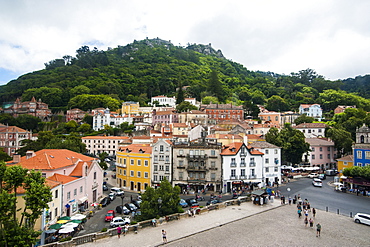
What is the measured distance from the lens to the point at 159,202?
964 inches

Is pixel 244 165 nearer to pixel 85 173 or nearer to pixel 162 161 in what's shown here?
pixel 162 161

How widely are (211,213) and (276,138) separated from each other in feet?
109

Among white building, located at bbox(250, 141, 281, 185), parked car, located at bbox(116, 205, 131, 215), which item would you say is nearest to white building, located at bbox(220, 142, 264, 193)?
white building, located at bbox(250, 141, 281, 185)

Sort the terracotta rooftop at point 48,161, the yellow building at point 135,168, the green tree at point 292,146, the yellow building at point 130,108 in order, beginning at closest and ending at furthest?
the terracotta rooftop at point 48,161
the yellow building at point 135,168
the green tree at point 292,146
the yellow building at point 130,108

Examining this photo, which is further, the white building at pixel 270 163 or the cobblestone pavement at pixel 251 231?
the white building at pixel 270 163

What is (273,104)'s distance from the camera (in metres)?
116

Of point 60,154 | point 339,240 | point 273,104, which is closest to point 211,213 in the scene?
point 339,240

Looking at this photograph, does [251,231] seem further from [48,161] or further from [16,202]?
[48,161]

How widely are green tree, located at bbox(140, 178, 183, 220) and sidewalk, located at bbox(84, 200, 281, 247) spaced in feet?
4.91

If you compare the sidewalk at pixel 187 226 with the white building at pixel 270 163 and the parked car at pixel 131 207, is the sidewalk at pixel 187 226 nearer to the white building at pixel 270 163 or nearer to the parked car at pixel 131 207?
the parked car at pixel 131 207

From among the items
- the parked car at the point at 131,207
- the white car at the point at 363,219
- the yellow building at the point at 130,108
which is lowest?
the parked car at the point at 131,207

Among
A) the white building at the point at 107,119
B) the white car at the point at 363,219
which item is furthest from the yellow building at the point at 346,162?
the white building at the point at 107,119

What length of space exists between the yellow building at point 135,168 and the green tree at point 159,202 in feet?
62.4

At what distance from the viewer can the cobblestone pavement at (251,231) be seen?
1938 cm
